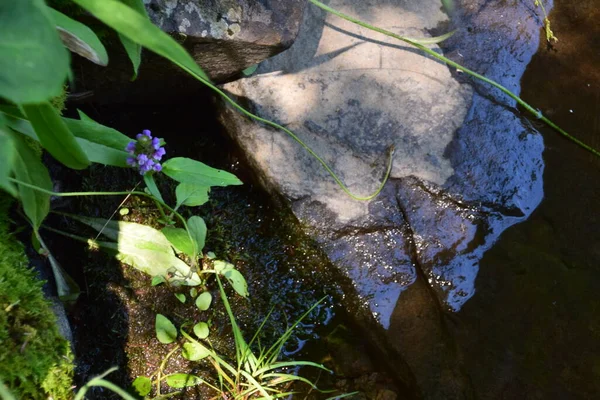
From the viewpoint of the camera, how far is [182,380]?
209cm

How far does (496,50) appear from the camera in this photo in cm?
270

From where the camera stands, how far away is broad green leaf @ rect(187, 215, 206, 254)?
6.93 feet

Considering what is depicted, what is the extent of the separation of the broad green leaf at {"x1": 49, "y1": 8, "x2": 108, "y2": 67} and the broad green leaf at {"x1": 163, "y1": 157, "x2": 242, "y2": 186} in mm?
451

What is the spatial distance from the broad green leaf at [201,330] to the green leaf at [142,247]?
181 mm

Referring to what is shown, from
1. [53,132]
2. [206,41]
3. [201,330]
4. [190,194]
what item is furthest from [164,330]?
[206,41]

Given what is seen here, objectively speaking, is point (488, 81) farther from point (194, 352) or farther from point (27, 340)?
point (27, 340)

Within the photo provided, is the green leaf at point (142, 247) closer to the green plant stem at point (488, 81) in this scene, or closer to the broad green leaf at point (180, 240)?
the broad green leaf at point (180, 240)

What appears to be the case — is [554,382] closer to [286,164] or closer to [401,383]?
[401,383]

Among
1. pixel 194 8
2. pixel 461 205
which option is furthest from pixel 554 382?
pixel 194 8

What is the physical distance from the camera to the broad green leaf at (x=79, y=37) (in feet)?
5.01

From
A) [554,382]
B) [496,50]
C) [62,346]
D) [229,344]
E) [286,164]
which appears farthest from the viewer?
[496,50]

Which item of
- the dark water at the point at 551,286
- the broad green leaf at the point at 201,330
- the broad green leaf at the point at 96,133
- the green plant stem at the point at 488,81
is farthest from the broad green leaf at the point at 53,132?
the dark water at the point at 551,286

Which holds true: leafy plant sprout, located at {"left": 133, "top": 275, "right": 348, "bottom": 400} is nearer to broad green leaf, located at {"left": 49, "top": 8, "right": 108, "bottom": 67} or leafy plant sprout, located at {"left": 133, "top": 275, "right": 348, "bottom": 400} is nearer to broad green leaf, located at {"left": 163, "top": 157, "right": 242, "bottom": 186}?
broad green leaf, located at {"left": 163, "top": 157, "right": 242, "bottom": 186}

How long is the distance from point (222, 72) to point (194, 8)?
1.06ft
